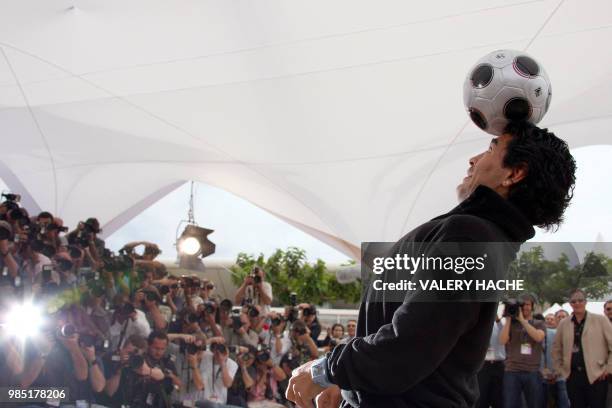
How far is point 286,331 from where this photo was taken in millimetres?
7543

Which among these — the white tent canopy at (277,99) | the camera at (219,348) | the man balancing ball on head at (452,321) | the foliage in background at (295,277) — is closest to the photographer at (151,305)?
the camera at (219,348)

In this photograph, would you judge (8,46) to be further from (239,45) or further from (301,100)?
(301,100)

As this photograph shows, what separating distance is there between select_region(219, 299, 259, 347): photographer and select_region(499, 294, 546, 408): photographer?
8.96ft

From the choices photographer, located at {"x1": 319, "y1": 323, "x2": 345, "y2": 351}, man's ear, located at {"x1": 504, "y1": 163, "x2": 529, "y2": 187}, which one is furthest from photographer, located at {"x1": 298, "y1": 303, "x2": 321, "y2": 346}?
man's ear, located at {"x1": 504, "y1": 163, "x2": 529, "y2": 187}

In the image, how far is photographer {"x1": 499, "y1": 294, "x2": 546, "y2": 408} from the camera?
6286mm

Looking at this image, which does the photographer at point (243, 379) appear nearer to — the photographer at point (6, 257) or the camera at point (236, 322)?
the camera at point (236, 322)

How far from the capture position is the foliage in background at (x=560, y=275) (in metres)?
7.34

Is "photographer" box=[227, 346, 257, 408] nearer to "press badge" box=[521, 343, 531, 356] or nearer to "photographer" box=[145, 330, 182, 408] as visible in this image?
"photographer" box=[145, 330, 182, 408]

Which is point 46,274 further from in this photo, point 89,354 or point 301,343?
point 301,343

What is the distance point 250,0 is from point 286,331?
149 inches

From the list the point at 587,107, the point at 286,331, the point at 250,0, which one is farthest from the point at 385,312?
the point at 587,107

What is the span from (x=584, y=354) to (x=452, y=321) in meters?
5.83

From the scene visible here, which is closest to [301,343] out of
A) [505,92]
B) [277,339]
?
[277,339]

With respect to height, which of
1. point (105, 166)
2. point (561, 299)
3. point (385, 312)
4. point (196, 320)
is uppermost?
point (105, 166)
